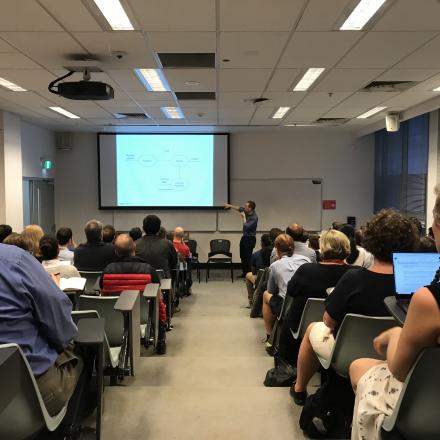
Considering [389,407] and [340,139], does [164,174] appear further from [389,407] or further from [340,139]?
[389,407]

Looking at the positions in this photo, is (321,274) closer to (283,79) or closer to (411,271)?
(411,271)

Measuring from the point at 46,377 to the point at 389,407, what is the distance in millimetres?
1279

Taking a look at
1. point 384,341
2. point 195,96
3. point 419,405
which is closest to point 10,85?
point 195,96

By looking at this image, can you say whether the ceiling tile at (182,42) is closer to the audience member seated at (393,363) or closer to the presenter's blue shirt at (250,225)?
the audience member seated at (393,363)

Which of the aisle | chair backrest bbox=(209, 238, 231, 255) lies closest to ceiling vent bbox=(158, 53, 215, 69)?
the aisle

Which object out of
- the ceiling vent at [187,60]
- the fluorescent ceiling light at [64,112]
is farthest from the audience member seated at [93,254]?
the fluorescent ceiling light at [64,112]

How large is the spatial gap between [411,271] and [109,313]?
6.46ft

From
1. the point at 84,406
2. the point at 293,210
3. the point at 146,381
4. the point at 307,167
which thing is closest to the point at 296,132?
the point at 307,167

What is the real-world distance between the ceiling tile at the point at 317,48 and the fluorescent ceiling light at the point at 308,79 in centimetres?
22

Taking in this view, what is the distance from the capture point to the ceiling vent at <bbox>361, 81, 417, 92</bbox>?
5.43 meters

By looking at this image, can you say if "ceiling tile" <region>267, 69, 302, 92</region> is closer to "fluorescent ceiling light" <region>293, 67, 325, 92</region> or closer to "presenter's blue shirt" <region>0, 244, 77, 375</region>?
"fluorescent ceiling light" <region>293, 67, 325, 92</region>

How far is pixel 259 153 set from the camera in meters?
9.86

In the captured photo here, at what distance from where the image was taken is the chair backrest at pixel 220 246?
9281 mm

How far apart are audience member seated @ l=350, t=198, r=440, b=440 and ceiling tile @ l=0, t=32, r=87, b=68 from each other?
3.38 metres
